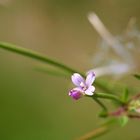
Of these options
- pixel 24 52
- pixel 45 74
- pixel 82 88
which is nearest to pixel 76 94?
pixel 82 88

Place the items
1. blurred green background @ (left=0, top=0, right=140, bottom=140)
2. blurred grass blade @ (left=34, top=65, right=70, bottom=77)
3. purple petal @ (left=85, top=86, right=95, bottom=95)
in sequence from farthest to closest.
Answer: blurred green background @ (left=0, top=0, right=140, bottom=140) < blurred grass blade @ (left=34, top=65, right=70, bottom=77) < purple petal @ (left=85, top=86, right=95, bottom=95)

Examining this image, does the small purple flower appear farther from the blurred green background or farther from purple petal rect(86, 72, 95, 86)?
the blurred green background

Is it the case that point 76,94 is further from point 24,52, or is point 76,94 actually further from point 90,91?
point 24,52

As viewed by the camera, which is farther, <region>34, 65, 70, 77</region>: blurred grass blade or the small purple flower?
<region>34, 65, 70, 77</region>: blurred grass blade

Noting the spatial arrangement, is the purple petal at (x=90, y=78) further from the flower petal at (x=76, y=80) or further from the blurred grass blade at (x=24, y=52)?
the blurred grass blade at (x=24, y=52)

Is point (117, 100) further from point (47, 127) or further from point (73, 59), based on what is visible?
point (73, 59)

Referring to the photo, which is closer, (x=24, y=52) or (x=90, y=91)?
(x=90, y=91)

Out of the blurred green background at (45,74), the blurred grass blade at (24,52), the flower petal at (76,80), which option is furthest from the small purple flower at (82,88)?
the blurred green background at (45,74)

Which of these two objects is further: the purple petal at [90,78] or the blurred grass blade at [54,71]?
the blurred grass blade at [54,71]

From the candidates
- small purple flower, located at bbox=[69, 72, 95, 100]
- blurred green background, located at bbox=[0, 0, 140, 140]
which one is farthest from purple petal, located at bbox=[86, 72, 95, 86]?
blurred green background, located at bbox=[0, 0, 140, 140]
